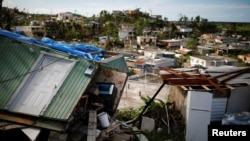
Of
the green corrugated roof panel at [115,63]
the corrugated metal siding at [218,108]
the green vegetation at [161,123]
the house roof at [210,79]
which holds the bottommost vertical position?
the green vegetation at [161,123]

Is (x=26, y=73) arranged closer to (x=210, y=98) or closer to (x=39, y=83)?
(x=39, y=83)

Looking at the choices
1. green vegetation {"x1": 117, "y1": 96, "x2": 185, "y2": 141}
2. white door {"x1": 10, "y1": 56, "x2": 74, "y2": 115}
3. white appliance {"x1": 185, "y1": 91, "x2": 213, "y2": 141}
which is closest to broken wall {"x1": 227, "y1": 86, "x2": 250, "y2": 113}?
white appliance {"x1": 185, "y1": 91, "x2": 213, "y2": 141}

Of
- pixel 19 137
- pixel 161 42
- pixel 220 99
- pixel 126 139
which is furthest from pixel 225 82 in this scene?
pixel 161 42

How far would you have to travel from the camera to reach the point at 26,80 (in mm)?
7711

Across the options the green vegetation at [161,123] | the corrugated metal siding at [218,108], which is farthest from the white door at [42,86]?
the corrugated metal siding at [218,108]

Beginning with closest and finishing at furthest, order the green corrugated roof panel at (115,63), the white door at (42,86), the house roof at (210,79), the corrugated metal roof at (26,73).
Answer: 1. the corrugated metal roof at (26,73)
2. the white door at (42,86)
3. the green corrugated roof panel at (115,63)
4. the house roof at (210,79)

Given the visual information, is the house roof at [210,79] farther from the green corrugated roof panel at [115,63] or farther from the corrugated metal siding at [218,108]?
the green corrugated roof panel at [115,63]

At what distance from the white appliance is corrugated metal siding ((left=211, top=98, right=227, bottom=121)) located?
852 mm

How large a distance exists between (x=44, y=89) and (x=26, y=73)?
911 mm

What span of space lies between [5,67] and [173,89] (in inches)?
287

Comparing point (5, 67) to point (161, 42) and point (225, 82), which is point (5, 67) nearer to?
point (225, 82)

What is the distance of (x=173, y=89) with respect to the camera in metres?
11.2

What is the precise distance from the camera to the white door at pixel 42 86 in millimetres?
7268

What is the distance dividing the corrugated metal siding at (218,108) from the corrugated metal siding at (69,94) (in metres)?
5.30
